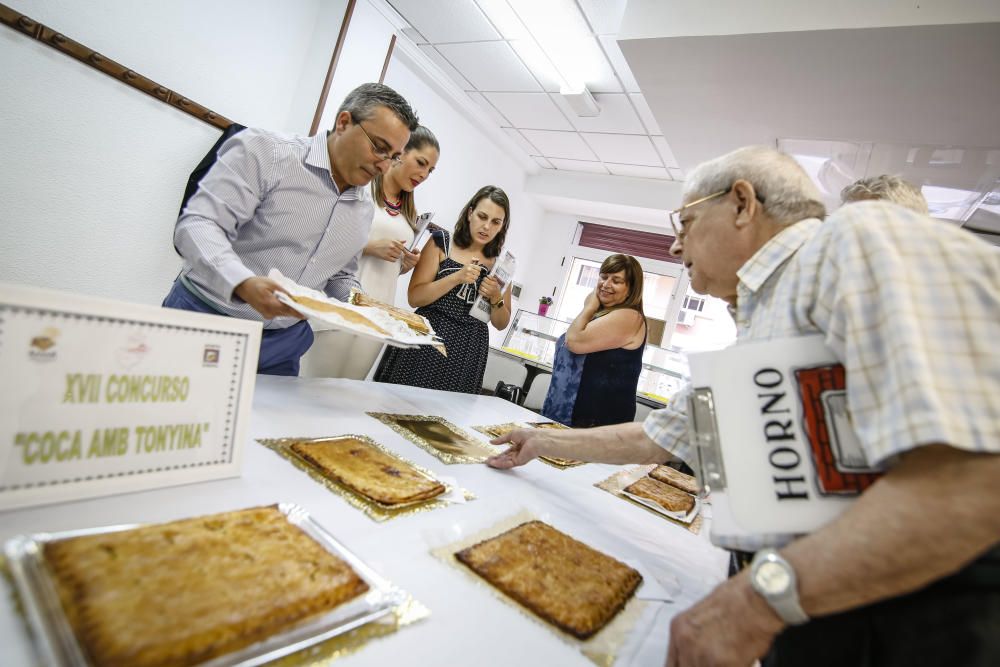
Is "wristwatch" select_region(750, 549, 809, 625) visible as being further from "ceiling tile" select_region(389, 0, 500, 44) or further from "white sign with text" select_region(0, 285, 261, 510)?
"ceiling tile" select_region(389, 0, 500, 44)

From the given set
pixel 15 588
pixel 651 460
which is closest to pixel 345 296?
pixel 651 460

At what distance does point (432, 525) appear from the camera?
830 mm

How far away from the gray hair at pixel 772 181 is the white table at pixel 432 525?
0.80 meters

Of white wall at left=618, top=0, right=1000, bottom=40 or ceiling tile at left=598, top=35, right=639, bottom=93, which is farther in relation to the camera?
ceiling tile at left=598, top=35, right=639, bottom=93

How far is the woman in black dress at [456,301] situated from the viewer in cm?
219

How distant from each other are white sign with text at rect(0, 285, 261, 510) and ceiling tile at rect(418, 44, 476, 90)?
14.0ft

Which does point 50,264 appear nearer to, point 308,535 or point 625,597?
point 308,535

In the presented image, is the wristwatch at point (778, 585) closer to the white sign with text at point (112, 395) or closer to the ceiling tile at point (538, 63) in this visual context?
the white sign with text at point (112, 395)

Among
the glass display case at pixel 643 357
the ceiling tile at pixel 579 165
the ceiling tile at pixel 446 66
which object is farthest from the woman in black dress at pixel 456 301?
the ceiling tile at pixel 579 165

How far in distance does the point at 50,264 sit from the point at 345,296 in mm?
2036

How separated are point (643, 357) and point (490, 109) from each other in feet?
10.8

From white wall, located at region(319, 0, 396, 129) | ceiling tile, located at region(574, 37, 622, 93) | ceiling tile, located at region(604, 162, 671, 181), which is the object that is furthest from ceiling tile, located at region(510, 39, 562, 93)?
ceiling tile, located at region(604, 162, 671, 181)

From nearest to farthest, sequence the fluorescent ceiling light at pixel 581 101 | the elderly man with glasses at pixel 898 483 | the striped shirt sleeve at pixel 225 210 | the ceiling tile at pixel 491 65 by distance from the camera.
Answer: the elderly man with glasses at pixel 898 483, the striped shirt sleeve at pixel 225 210, the ceiling tile at pixel 491 65, the fluorescent ceiling light at pixel 581 101

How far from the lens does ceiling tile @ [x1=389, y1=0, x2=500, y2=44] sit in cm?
350
